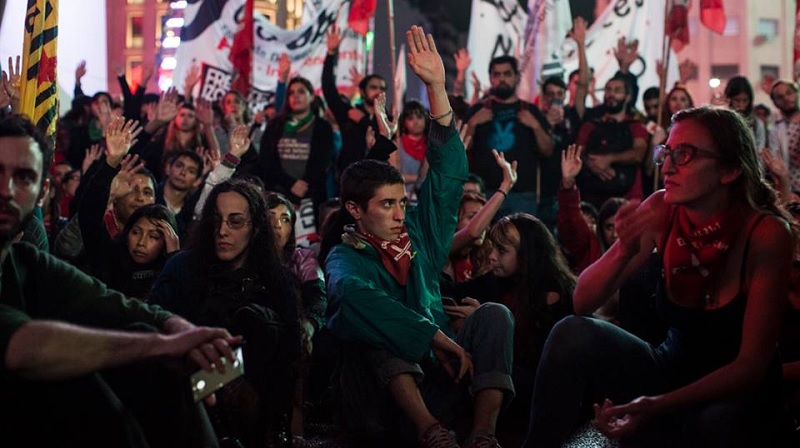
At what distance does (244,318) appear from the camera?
4.59 metres

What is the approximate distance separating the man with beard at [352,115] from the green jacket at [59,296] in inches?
242

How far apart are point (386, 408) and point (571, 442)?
97 centimetres

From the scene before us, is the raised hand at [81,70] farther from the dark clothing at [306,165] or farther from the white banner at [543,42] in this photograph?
the white banner at [543,42]

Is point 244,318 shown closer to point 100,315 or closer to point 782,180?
point 100,315

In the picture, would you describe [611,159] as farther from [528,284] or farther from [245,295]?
[245,295]

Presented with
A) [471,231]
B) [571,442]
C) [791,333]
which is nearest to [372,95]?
[471,231]

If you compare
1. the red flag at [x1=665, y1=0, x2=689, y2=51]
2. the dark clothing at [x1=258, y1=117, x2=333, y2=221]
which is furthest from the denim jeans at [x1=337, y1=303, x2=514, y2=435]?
the red flag at [x1=665, y1=0, x2=689, y2=51]

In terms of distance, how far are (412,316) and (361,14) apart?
23.3 ft

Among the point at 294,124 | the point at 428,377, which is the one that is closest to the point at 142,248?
the point at 428,377

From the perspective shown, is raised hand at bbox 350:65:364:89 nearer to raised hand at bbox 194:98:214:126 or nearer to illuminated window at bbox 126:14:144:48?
raised hand at bbox 194:98:214:126

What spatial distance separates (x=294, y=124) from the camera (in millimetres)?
9227

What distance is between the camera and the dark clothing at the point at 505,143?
8.71 metres

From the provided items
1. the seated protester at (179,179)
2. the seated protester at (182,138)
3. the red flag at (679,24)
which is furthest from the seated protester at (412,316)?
the red flag at (679,24)

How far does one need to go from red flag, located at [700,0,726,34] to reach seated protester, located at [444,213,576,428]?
620cm
